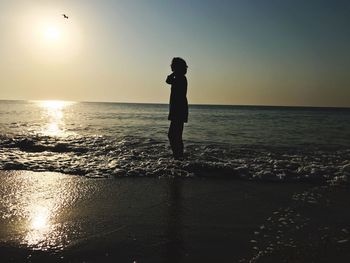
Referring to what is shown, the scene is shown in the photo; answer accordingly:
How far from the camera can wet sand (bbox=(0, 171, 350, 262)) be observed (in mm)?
3111

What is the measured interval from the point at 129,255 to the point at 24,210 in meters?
1.86

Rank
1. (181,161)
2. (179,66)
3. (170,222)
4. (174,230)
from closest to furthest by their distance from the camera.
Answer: (174,230) → (170,222) → (181,161) → (179,66)

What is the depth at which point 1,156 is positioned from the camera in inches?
337

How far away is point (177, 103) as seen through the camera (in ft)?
27.9

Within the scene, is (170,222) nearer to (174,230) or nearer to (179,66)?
(174,230)

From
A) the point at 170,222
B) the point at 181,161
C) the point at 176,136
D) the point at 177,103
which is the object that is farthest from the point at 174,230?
the point at 177,103

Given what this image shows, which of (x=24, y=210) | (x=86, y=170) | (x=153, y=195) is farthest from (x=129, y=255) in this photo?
(x=86, y=170)

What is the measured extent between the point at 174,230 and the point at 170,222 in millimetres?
274

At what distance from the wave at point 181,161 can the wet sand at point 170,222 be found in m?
0.84

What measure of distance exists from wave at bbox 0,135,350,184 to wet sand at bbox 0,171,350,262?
839 mm

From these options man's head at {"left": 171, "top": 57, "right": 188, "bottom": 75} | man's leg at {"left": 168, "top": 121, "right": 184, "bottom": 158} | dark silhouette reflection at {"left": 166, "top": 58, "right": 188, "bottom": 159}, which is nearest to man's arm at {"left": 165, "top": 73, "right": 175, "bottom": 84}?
dark silhouette reflection at {"left": 166, "top": 58, "right": 188, "bottom": 159}

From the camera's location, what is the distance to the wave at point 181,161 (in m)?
6.97

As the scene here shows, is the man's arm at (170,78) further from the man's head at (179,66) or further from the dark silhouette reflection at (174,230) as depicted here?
the dark silhouette reflection at (174,230)

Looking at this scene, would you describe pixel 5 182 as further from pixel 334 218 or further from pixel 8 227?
pixel 334 218
